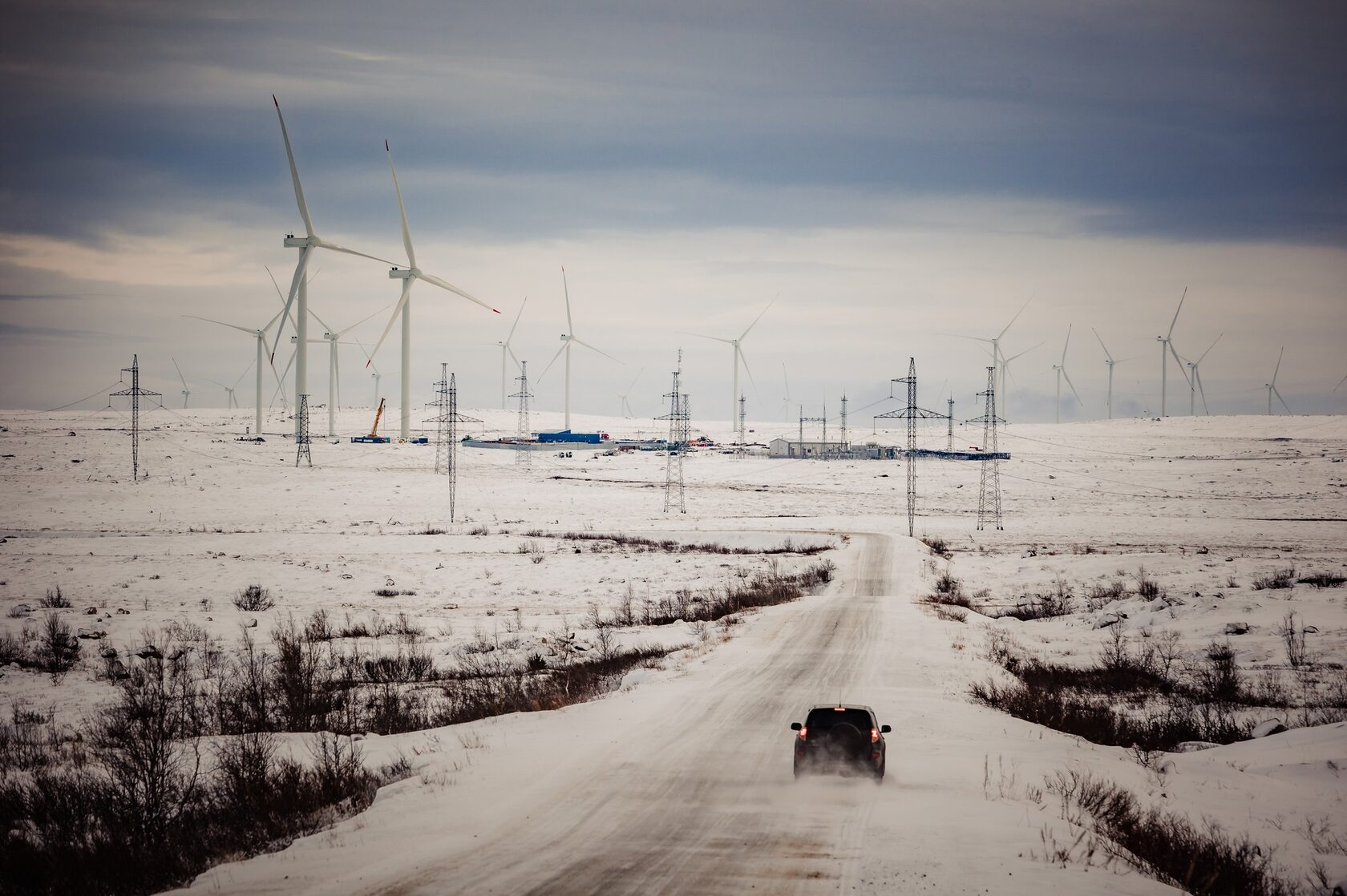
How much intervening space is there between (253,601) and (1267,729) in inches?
1413

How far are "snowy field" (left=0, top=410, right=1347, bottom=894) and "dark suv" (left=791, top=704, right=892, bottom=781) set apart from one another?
349 millimetres

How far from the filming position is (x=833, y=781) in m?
14.9

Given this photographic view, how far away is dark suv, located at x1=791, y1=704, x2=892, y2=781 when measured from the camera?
Result: 14.8 metres

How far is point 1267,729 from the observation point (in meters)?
19.7

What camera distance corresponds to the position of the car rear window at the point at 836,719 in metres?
15.0

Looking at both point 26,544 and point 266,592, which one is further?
point 26,544

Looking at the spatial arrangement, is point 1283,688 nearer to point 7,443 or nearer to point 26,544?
point 26,544

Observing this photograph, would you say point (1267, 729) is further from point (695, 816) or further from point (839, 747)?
point (695, 816)

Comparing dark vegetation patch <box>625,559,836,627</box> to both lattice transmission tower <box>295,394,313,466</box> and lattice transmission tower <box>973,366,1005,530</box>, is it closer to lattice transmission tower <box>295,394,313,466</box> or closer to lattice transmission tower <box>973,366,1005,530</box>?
lattice transmission tower <box>973,366,1005,530</box>

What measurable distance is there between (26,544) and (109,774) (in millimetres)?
50156

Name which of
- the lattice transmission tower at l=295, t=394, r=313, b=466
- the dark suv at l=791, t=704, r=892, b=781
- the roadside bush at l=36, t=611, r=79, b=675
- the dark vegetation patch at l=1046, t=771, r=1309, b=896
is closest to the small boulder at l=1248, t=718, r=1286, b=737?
the dark vegetation patch at l=1046, t=771, r=1309, b=896

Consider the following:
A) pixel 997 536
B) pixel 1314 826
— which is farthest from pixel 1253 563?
pixel 1314 826

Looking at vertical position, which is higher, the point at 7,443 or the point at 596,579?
the point at 7,443

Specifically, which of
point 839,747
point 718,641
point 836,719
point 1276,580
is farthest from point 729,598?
point 839,747
